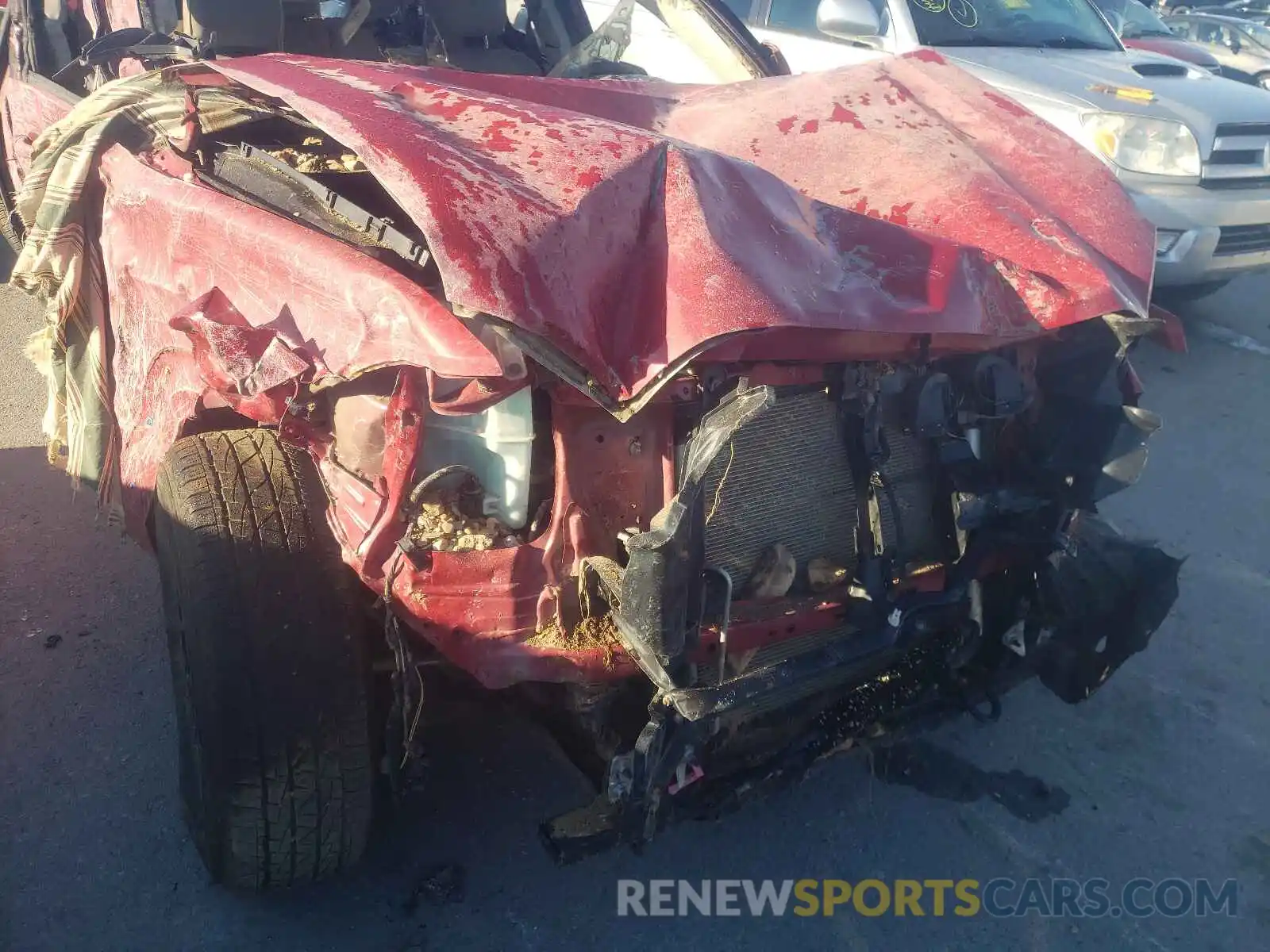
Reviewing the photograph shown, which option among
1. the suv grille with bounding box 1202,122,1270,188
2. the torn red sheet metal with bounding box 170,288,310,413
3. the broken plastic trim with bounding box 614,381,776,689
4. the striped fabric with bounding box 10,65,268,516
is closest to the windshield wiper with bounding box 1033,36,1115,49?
the suv grille with bounding box 1202,122,1270,188

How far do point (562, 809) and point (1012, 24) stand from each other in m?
5.03

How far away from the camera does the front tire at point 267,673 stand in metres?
1.80

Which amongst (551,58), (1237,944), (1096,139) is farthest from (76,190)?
(1096,139)

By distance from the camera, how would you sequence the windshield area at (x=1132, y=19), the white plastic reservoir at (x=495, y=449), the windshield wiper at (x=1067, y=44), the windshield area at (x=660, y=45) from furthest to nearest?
the windshield area at (x=1132, y=19) < the windshield wiper at (x=1067, y=44) < the windshield area at (x=660, y=45) < the white plastic reservoir at (x=495, y=449)

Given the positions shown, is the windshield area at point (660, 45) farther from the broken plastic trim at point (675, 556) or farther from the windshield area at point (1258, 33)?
the windshield area at point (1258, 33)

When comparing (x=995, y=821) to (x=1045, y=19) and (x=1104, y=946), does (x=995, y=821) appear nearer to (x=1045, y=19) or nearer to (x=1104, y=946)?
(x=1104, y=946)

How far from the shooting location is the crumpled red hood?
165 centimetres

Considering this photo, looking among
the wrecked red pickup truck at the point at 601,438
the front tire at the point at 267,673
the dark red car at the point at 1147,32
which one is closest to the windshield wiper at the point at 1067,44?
the dark red car at the point at 1147,32

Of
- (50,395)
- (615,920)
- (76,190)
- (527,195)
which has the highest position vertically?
(527,195)

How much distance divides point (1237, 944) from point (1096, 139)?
155 inches

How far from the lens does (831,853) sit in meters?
2.31

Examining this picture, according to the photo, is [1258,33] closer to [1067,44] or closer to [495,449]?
[1067,44]

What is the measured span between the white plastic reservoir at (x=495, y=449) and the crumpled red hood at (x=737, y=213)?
0.70ft

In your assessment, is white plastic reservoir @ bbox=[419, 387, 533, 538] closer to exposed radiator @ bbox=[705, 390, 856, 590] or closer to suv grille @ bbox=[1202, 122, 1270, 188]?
exposed radiator @ bbox=[705, 390, 856, 590]
